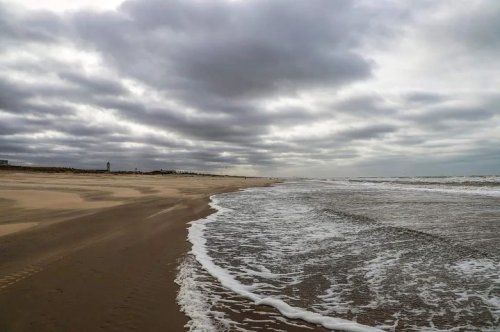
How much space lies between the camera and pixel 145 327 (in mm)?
3734

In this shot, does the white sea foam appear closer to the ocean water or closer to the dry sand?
the ocean water

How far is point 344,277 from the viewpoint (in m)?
5.83

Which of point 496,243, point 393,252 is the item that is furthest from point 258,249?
point 496,243

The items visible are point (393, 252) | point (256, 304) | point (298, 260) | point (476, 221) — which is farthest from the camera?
point (476, 221)

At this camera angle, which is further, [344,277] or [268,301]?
[344,277]

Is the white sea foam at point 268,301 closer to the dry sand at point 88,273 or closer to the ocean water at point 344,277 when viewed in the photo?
the ocean water at point 344,277

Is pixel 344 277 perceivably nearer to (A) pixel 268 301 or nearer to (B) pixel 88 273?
(A) pixel 268 301

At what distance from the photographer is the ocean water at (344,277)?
4.16 m

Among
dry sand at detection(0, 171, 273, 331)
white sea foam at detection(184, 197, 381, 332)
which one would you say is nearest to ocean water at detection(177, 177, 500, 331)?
white sea foam at detection(184, 197, 381, 332)

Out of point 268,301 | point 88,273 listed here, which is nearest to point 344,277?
point 268,301

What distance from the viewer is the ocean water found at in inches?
164

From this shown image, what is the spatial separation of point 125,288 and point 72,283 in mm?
858

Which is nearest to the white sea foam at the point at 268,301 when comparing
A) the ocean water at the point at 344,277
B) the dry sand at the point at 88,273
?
the ocean water at the point at 344,277

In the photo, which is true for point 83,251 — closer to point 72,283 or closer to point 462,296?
point 72,283
